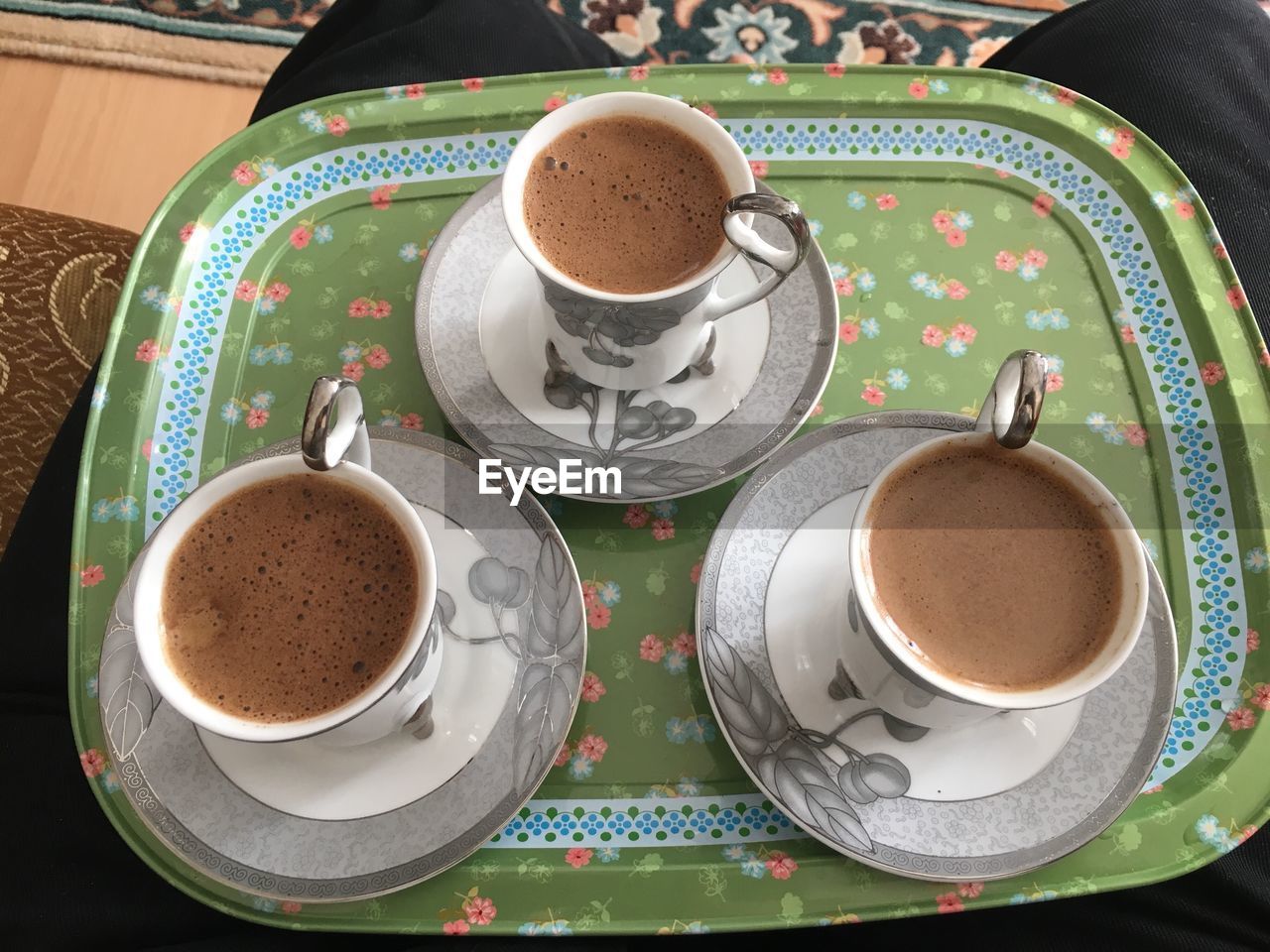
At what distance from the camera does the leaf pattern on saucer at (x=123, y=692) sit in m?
0.84

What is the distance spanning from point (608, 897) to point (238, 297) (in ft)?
2.53

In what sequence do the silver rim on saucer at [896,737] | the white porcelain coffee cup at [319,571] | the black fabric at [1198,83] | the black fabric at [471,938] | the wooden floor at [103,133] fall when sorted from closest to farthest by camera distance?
1. the white porcelain coffee cup at [319,571]
2. the silver rim on saucer at [896,737]
3. the black fabric at [471,938]
4. the black fabric at [1198,83]
5. the wooden floor at [103,133]

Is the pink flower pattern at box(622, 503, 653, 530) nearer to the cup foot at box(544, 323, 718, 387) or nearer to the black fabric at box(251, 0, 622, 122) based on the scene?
the cup foot at box(544, 323, 718, 387)

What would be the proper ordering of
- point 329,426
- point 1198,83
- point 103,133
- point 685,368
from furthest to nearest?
1. point 103,133
2. point 1198,83
3. point 685,368
4. point 329,426

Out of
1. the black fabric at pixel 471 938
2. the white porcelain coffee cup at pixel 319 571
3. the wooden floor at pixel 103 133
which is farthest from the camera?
the wooden floor at pixel 103 133

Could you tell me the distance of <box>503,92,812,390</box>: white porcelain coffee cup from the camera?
2.73ft

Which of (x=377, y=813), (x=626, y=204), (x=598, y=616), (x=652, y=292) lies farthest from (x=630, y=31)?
(x=377, y=813)

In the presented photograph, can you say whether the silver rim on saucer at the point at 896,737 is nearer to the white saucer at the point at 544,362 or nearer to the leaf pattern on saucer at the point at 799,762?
the leaf pattern on saucer at the point at 799,762

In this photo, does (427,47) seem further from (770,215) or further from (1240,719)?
(1240,719)

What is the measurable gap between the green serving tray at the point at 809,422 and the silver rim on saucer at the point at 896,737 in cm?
6

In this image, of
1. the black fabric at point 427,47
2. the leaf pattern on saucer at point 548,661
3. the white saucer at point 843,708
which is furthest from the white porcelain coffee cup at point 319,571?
the black fabric at point 427,47

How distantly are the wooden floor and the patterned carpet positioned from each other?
0.05m

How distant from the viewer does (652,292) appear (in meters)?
0.85

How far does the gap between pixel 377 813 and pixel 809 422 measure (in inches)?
23.4
